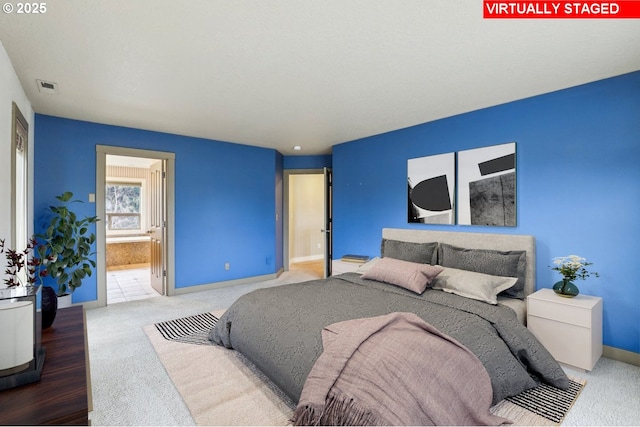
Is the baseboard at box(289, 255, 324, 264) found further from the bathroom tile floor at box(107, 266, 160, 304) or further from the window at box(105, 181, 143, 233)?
the window at box(105, 181, 143, 233)

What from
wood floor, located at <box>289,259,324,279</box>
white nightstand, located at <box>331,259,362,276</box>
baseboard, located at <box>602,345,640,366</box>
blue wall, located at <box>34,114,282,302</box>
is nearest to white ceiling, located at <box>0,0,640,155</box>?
blue wall, located at <box>34,114,282,302</box>

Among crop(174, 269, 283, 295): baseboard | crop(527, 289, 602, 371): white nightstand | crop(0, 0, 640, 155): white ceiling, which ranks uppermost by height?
crop(0, 0, 640, 155): white ceiling

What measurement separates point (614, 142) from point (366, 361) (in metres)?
2.84

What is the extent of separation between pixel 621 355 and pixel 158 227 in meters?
5.62

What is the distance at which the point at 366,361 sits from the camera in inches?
66.1

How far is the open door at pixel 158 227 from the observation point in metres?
4.71

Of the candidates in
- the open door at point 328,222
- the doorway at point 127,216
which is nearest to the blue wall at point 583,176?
the open door at point 328,222

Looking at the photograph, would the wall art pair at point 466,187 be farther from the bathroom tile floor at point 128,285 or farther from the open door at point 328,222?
the bathroom tile floor at point 128,285

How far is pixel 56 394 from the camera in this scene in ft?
3.33

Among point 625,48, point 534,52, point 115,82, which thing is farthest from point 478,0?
point 115,82

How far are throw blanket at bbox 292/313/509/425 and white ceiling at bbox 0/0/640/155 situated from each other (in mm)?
1855

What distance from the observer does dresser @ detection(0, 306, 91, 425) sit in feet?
2.97

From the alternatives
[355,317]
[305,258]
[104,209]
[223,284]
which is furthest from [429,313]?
[305,258]

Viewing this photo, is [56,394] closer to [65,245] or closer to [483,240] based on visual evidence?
[65,245]
